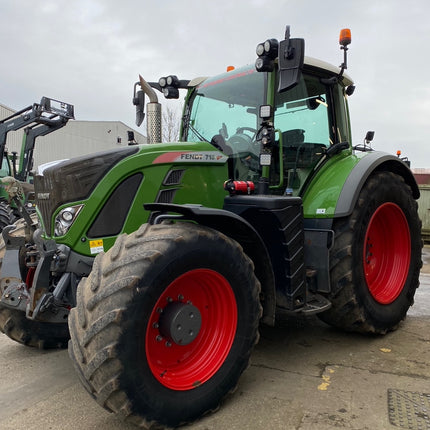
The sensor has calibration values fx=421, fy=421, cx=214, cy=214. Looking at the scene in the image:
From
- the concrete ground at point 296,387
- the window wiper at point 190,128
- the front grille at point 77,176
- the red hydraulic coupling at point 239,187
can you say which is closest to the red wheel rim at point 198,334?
the concrete ground at point 296,387

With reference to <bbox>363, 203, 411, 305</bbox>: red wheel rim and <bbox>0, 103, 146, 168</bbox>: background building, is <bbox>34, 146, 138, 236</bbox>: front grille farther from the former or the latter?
<bbox>0, 103, 146, 168</bbox>: background building

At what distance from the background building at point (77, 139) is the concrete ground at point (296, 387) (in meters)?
25.2

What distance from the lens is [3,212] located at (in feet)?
30.8

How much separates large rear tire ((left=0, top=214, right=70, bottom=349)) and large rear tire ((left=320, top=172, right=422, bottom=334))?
7.52 feet

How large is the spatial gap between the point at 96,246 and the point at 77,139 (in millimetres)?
28224

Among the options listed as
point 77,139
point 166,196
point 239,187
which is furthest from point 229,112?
point 77,139

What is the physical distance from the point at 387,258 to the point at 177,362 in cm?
255

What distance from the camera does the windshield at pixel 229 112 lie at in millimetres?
3418

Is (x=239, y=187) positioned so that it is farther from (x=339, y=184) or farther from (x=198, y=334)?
(x=198, y=334)

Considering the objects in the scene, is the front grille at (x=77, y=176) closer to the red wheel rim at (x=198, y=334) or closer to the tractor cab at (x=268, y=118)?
the tractor cab at (x=268, y=118)

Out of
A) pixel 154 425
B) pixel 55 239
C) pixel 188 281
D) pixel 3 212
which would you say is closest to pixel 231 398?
pixel 154 425

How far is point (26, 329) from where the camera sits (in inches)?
136

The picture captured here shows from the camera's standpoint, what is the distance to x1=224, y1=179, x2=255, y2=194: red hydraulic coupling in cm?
314

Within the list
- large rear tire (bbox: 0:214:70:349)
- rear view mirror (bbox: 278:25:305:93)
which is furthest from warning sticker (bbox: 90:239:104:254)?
rear view mirror (bbox: 278:25:305:93)
